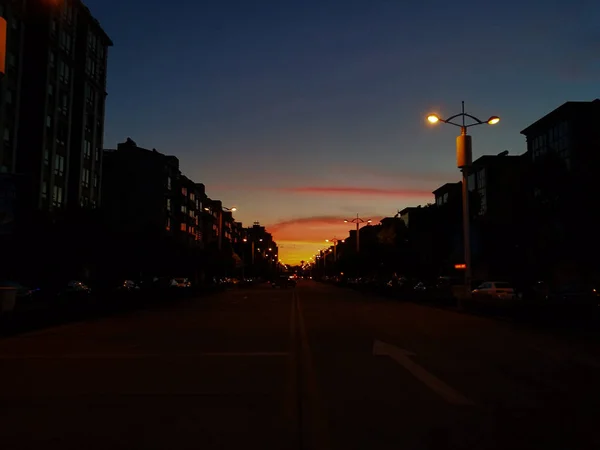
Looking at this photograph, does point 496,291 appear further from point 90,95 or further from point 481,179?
point 481,179

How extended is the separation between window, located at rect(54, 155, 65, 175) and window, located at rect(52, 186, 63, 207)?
165 cm

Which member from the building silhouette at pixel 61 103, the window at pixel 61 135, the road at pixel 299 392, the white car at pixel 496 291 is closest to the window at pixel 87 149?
the building silhouette at pixel 61 103

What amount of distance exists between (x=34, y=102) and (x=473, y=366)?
6147cm

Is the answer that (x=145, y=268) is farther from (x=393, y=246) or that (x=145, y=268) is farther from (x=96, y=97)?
(x=96, y=97)

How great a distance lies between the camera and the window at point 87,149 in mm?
74875

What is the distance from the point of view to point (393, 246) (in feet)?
221

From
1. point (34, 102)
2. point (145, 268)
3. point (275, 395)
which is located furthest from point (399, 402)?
point (34, 102)

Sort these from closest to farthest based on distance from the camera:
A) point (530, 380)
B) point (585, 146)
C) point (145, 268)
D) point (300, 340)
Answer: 1. point (530, 380)
2. point (300, 340)
3. point (585, 146)
4. point (145, 268)

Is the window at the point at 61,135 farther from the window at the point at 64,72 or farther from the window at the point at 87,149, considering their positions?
the window at the point at 64,72

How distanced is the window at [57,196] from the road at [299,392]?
5098 centimetres

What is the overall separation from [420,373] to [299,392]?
301 centimetres

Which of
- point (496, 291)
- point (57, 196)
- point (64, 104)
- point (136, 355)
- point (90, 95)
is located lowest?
point (136, 355)

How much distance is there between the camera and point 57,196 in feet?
224

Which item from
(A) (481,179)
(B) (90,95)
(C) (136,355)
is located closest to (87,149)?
(B) (90,95)
